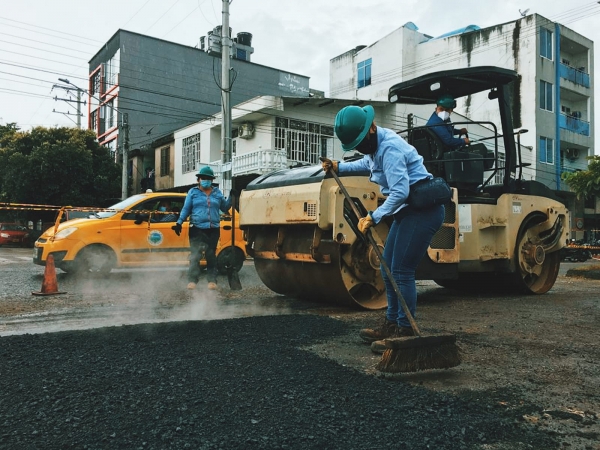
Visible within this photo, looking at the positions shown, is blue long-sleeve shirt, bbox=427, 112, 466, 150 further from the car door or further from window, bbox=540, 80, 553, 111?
window, bbox=540, 80, 553, 111

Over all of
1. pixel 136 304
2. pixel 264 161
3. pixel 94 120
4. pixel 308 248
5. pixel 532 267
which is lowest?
pixel 136 304

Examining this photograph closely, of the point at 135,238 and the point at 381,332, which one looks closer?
the point at 381,332

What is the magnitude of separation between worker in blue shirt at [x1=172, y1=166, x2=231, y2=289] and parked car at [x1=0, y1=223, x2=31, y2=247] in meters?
20.7

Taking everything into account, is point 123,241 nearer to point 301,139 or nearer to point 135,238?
point 135,238

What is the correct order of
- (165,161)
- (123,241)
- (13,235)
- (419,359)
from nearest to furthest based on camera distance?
(419,359) < (123,241) < (13,235) < (165,161)

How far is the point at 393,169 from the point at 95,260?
7251 millimetres

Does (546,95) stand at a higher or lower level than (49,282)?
higher

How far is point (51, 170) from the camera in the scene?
2459 centimetres

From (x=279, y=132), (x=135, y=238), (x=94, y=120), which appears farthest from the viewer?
(x=94, y=120)

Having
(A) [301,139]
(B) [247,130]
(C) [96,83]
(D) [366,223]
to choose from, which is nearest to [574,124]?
(A) [301,139]

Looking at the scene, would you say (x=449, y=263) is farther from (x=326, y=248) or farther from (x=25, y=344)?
(x=25, y=344)

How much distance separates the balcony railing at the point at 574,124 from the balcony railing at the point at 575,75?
7.36 ft

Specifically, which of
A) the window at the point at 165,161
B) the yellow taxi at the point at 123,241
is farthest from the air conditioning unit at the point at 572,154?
the yellow taxi at the point at 123,241

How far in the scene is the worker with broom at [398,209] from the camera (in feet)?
12.3
